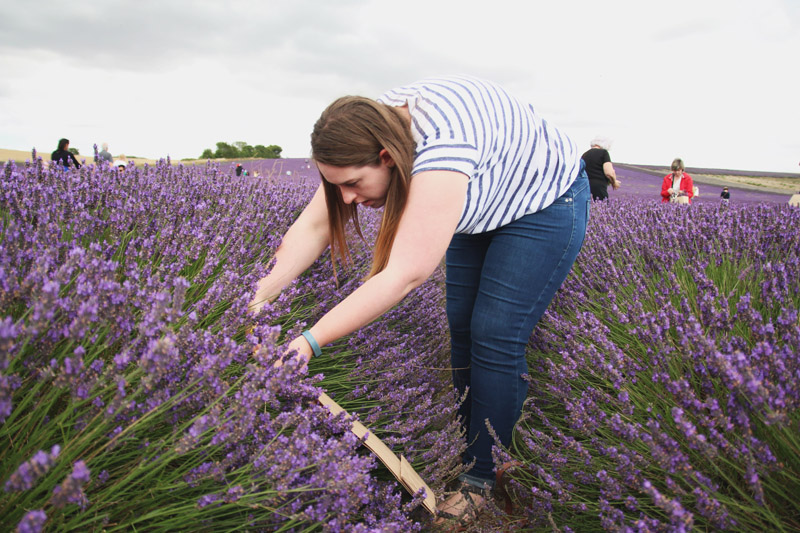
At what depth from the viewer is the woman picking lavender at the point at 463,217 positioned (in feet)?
4.11

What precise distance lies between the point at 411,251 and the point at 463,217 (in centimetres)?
31

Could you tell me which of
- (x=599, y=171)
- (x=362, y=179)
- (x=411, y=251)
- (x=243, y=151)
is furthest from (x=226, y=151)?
(x=411, y=251)

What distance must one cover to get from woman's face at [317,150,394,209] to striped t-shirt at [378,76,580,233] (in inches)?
4.2

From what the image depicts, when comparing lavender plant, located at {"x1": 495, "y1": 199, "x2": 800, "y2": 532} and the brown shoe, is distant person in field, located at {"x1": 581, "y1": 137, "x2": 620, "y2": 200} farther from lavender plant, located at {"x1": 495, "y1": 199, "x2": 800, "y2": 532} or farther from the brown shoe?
the brown shoe

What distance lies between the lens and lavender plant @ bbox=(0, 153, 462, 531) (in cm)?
77

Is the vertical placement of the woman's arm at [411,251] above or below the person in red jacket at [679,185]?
below

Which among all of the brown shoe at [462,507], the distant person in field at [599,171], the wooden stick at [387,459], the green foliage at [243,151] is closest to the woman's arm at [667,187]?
the distant person in field at [599,171]

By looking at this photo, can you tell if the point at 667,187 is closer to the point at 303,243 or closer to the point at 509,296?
the point at 509,296

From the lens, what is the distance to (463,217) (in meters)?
1.49

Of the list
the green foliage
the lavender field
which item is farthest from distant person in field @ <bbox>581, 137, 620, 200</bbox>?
the green foliage

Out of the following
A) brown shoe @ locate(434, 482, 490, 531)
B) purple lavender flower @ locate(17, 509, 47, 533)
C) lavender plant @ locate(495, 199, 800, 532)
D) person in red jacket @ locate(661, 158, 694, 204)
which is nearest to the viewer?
purple lavender flower @ locate(17, 509, 47, 533)

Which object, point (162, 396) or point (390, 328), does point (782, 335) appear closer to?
point (390, 328)

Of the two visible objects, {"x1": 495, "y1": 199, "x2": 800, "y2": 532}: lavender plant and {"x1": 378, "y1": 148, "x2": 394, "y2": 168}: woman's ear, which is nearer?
{"x1": 495, "y1": 199, "x2": 800, "y2": 532}: lavender plant

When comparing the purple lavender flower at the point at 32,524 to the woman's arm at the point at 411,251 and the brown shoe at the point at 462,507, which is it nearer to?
the woman's arm at the point at 411,251
